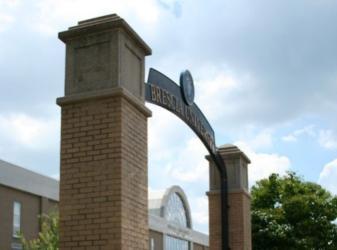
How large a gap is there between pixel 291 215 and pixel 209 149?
12.9m

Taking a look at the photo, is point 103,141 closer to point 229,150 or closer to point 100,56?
point 100,56

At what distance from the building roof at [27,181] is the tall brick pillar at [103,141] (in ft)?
97.5

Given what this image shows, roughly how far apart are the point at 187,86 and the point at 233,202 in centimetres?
404

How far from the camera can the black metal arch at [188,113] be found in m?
10.3

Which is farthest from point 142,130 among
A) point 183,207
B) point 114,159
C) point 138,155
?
point 183,207

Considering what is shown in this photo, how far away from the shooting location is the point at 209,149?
1362 cm

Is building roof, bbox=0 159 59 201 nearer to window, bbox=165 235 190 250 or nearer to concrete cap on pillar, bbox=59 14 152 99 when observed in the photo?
window, bbox=165 235 190 250

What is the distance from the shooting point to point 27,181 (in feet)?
130

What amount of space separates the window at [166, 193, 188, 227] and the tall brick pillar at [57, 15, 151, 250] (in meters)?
60.3

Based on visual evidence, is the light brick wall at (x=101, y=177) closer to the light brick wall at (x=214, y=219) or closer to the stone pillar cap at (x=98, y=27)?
the stone pillar cap at (x=98, y=27)

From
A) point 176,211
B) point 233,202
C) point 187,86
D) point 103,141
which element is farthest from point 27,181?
point 176,211

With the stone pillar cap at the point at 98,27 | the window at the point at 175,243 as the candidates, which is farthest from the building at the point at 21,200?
the stone pillar cap at the point at 98,27

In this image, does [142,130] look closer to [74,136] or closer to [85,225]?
[74,136]

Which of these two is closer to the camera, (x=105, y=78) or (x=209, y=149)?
(x=105, y=78)
